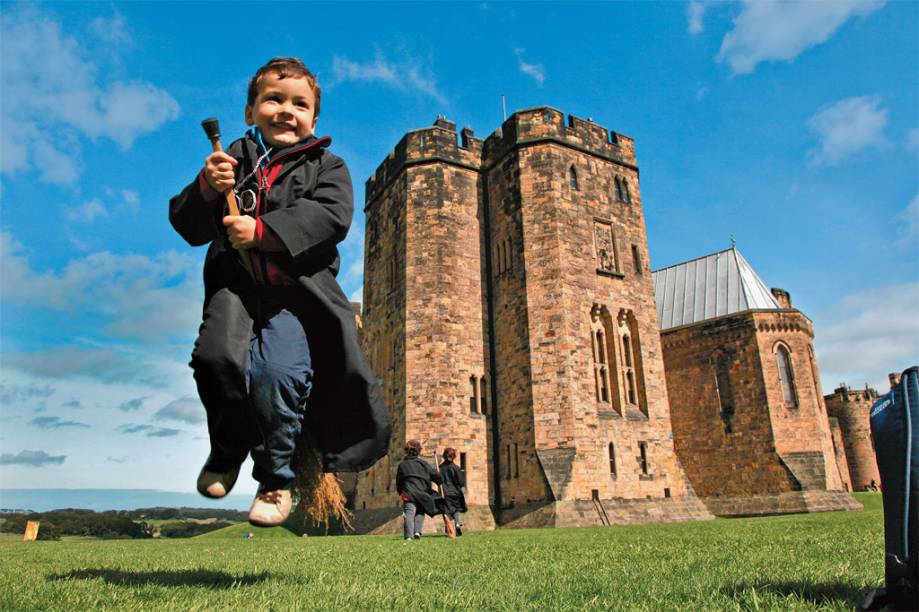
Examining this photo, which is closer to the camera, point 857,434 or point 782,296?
point 782,296

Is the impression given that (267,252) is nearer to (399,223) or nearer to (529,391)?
(529,391)

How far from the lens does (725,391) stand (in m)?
23.8

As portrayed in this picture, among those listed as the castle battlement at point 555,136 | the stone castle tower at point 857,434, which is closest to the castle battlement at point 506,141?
the castle battlement at point 555,136

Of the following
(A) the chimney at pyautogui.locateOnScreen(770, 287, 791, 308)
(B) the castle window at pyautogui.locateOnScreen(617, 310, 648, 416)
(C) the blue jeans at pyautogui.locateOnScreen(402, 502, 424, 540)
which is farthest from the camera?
(A) the chimney at pyautogui.locateOnScreen(770, 287, 791, 308)

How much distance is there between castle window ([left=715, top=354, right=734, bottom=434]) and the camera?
77.0 feet

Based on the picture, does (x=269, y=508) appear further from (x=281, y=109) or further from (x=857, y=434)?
(x=857, y=434)

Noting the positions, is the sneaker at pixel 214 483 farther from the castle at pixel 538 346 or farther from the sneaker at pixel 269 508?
the castle at pixel 538 346

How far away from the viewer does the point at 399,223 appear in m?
20.9

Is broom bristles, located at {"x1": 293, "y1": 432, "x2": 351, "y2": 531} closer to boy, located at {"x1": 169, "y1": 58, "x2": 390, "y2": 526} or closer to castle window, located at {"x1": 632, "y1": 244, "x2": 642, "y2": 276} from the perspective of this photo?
boy, located at {"x1": 169, "y1": 58, "x2": 390, "y2": 526}

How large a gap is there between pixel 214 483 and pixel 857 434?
1689 inches

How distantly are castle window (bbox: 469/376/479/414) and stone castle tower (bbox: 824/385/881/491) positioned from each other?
94.1 feet

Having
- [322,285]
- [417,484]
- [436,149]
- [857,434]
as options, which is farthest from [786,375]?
[322,285]

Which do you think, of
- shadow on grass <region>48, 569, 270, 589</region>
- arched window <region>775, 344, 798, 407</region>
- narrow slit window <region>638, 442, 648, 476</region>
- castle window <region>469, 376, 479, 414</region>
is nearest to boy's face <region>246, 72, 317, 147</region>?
shadow on grass <region>48, 569, 270, 589</region>

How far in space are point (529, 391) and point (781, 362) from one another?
39.9 feet
